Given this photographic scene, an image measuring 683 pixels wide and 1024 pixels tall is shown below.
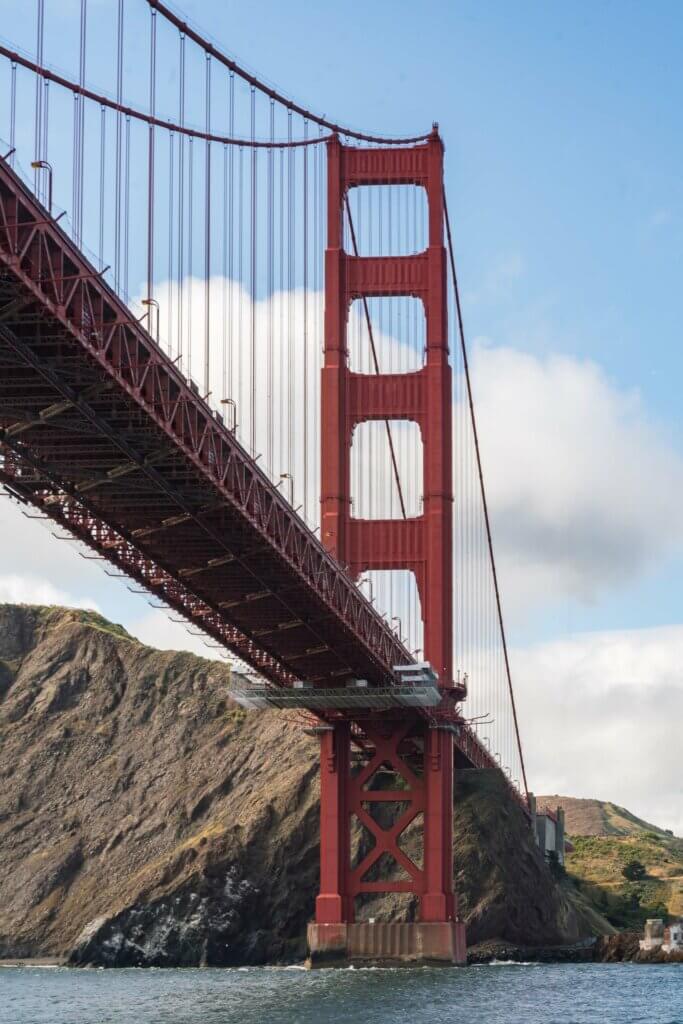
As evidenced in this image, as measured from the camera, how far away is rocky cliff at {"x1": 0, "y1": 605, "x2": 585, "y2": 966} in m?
75.4

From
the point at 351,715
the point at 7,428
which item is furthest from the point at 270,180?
the point at 7,428

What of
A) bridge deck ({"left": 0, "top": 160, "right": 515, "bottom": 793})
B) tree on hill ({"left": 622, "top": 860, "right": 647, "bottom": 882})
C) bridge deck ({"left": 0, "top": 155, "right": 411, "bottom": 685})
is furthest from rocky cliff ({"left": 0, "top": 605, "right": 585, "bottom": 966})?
tree on hill ({"left": 622, "top": 860, "right": 647, "bottom": 882})

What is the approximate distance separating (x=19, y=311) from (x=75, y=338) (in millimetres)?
1415

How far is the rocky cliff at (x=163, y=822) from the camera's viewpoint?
7538 centimetres

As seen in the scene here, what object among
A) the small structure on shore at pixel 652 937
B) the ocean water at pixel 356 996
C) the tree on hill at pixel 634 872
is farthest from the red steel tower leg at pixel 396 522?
the tree on hill at pixel 634 872

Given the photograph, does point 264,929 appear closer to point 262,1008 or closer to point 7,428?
point 262,1008

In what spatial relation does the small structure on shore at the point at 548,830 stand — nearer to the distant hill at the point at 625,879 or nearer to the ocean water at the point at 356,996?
the distant hill at the point at 625,879

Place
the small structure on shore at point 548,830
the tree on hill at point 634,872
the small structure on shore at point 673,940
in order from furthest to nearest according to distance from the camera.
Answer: the tree on hill at point 634,872 → the small structure on shore at point 548,830 → the small structure on shore at point 673,940

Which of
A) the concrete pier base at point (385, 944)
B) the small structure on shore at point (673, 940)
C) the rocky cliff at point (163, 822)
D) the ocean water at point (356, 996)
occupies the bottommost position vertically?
the ocean water at point (356, 996)

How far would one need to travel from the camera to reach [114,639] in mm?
98688

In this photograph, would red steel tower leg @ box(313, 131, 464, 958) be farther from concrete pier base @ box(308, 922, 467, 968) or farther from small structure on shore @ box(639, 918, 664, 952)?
small structure on shore @ box(639, 918, 664, 952)

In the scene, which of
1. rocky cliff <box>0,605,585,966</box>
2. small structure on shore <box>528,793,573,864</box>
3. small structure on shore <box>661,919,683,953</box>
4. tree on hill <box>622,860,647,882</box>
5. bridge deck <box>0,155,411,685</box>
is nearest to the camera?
bridge deck <box>0,155,411,685</box>

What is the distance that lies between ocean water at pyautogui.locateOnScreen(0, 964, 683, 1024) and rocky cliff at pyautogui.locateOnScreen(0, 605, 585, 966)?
5020 mm

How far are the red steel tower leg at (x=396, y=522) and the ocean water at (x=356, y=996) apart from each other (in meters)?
3.76
